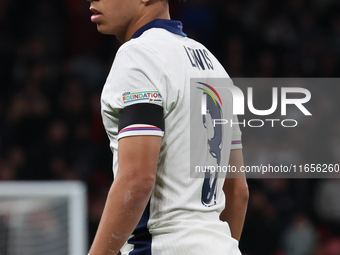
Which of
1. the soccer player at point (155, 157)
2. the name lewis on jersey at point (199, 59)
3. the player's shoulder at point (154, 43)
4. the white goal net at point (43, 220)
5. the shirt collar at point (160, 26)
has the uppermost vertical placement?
the shirt collar at point (160, 26)

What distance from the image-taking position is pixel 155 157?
1243 mm

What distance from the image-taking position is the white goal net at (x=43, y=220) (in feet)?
8.87

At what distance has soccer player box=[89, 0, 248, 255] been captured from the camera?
1228 millimetres

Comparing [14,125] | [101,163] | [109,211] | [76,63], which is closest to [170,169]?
[109,211]

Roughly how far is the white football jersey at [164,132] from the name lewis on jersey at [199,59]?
39 millimetres

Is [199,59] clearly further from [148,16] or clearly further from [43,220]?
[43,220]

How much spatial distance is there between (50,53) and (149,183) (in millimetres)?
4865

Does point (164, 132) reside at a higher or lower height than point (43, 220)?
higher

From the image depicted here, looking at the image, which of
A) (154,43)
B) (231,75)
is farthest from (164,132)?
(231,75)

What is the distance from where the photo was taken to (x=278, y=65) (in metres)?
5.78

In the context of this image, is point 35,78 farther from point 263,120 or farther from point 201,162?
point 201,162

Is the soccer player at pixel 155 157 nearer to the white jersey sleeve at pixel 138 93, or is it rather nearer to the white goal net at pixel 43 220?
the white jersey sleeve at pixel 138 93

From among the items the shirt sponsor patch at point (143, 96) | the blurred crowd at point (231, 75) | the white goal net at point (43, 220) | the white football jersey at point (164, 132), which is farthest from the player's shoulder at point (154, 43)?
the blurred crowd at point (231, 75)

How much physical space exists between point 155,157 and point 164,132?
0.10 meters
